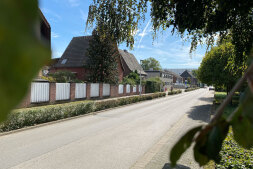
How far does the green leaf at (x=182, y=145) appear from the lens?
62 centimetres

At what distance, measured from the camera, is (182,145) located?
0.63 metres

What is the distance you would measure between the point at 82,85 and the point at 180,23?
1857 cm

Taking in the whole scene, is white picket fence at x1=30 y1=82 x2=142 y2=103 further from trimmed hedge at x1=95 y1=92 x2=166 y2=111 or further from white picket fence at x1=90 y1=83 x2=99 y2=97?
trimmed hedge at x1=95 y1=92 x2=166 y2=111

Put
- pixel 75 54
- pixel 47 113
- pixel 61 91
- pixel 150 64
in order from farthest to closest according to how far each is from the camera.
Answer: pixel 150 64 → pixel 75 54 → pixel 61 91 → pixel 47 113

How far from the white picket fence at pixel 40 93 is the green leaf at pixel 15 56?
1630 cm

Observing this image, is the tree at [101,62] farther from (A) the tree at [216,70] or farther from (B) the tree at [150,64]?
(B) the tree at [150,64]

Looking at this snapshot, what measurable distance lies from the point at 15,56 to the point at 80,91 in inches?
860

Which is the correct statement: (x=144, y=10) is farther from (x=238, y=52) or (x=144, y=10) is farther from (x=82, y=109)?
(x=82, y=109)

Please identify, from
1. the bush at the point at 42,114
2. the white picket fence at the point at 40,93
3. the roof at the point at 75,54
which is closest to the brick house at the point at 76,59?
the roof at the point at 75,54

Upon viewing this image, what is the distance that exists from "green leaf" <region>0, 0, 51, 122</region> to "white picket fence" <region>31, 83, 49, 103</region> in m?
16.3

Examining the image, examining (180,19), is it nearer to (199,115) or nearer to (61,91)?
(199,115)

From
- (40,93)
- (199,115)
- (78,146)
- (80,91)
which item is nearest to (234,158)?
(78,146)

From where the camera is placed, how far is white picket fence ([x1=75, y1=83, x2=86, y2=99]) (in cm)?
2104

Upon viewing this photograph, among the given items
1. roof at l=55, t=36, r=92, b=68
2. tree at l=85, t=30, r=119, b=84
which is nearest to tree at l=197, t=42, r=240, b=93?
tree at l=85, t=30, r=119, b=84
